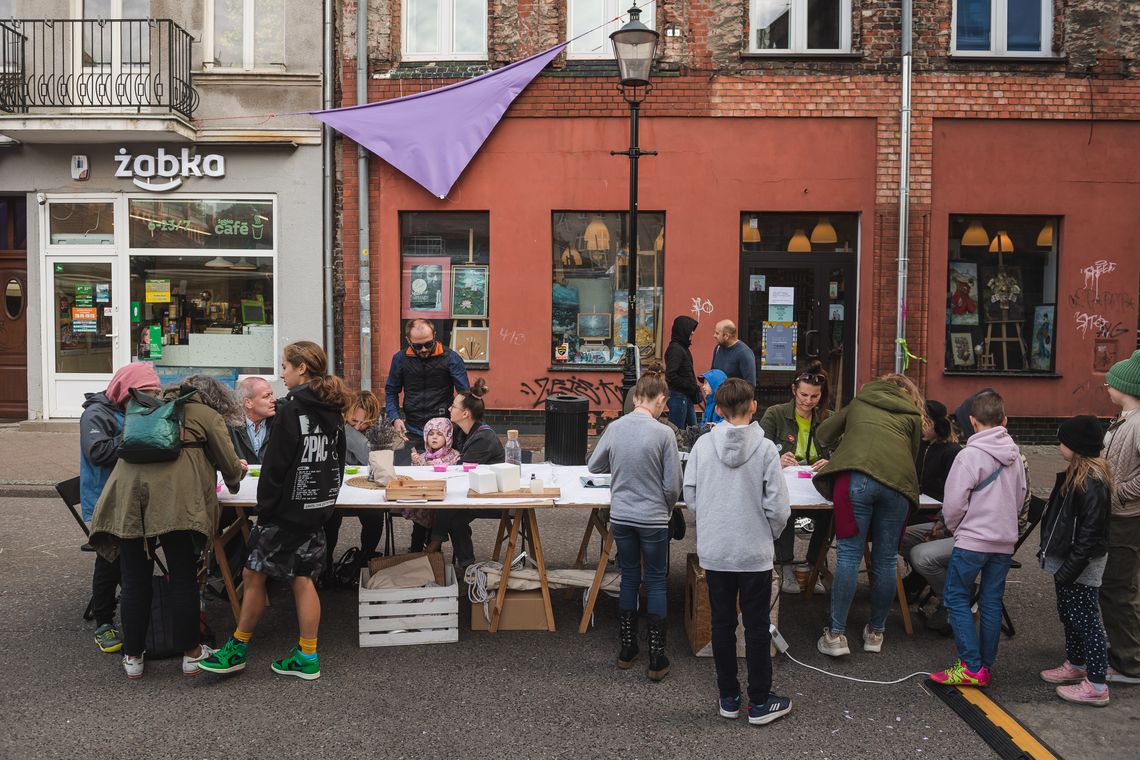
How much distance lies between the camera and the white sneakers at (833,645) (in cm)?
546

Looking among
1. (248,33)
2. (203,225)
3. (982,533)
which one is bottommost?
(982,533)

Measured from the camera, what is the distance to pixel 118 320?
13.8m

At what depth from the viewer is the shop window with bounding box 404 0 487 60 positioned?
44.1 feet

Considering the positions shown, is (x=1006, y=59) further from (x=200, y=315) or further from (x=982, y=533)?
(x=200, y=315)

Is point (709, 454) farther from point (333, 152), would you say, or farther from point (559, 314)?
point (333, 152)

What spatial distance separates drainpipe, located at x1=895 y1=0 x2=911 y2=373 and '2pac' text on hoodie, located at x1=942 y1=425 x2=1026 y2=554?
26.6ft

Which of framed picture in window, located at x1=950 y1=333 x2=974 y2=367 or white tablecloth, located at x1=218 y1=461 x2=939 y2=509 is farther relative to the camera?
framed picture in window, located at x1=950 y1=333 x2=974 y2=367

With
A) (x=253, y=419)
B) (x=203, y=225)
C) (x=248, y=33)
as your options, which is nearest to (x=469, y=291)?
(x=203, y=225)

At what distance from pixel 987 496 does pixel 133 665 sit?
179 inches

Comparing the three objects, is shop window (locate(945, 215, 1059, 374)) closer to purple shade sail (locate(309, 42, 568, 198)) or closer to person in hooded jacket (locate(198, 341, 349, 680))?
purple shade sail (locate(309, 42, 568, 198))

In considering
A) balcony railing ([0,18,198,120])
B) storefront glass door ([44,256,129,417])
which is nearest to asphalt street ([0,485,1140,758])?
storefront glass door ([44,256,129,417])

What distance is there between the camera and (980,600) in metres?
5.10

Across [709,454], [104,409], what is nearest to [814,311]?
[709,454]

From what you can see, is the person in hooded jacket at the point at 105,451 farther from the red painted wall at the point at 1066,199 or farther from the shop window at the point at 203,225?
the red painted wall at the point at 1066,199
